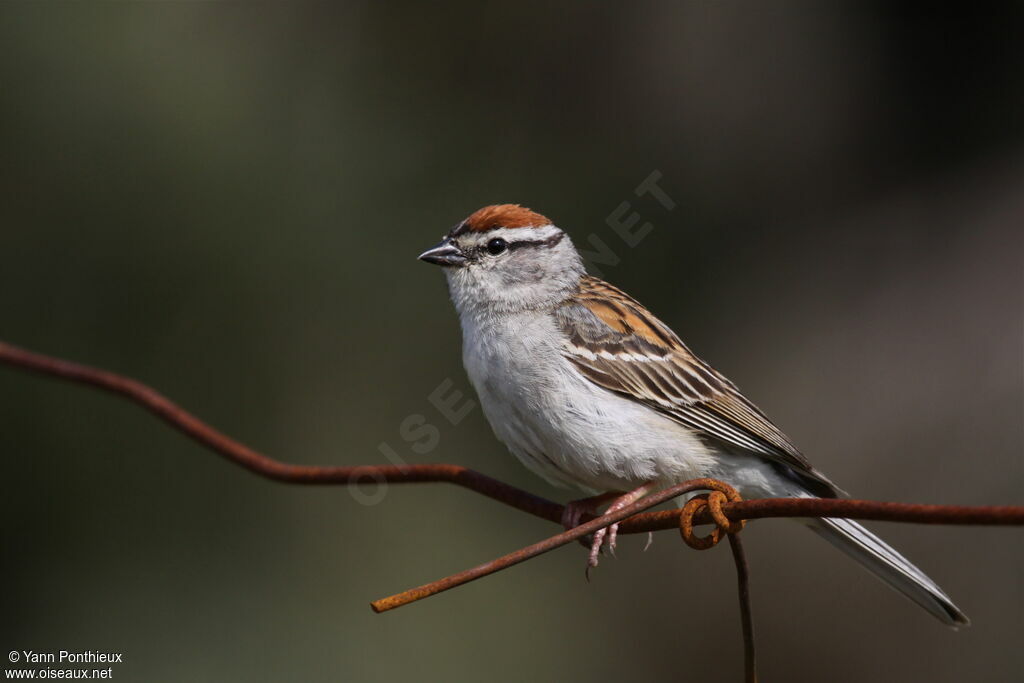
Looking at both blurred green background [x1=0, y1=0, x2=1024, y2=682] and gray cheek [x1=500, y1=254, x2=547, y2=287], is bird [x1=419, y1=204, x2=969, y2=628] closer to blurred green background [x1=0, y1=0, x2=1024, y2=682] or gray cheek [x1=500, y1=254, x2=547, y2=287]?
→ gray cheek [x1=500, y1=254, x2=547, y2=287]

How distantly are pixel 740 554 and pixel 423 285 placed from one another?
512cm

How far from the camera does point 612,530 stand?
10.8 feet

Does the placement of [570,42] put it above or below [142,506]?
above

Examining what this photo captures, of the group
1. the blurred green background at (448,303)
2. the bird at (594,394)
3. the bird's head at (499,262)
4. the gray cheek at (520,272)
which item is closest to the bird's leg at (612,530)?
the bird at (594,394)

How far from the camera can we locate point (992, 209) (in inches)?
282

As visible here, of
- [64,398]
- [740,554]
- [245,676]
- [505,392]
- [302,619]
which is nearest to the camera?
[740,554]

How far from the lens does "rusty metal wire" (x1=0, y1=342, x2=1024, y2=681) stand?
6.01ft

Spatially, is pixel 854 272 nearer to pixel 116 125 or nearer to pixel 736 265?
pixel 736 265

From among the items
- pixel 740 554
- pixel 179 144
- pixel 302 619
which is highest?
pixel 179 144

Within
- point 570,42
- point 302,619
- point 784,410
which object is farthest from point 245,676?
point 570,42

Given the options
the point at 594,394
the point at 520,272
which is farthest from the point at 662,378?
the point at 520,272

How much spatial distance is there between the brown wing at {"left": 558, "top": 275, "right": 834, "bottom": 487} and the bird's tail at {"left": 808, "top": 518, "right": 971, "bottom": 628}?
0.94 ft

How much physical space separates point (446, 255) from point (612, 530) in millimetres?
1321

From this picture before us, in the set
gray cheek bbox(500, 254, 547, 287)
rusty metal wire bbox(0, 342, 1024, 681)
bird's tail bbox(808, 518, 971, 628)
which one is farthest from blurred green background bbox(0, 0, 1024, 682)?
rusty metal wire bbox(0, 342, 1024, 681)
